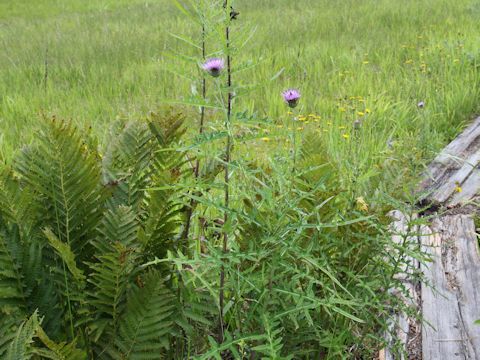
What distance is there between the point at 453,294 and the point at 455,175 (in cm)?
116

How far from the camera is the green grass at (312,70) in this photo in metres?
4.02

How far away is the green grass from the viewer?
4.02 meters

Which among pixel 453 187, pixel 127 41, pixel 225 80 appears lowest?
pixel 127 41

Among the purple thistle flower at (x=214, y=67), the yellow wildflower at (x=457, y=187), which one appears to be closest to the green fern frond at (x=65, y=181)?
the purple thistle flower at (x=214, y=67)

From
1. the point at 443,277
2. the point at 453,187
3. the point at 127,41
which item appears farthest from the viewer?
the point at 127,41

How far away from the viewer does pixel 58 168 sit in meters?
1.52

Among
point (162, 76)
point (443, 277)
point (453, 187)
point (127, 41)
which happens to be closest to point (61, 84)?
point (162, 76)

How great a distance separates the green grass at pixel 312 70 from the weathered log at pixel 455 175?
0.14 meters

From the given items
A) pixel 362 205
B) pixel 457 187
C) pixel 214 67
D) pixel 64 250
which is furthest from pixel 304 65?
pixel 64 250

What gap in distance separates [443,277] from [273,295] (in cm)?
112

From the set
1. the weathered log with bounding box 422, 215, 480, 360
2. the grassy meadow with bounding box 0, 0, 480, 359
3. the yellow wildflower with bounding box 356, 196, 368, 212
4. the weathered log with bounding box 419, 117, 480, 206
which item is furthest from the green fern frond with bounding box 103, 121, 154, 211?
the weathered log with bounding box 419, 117, 480, 206

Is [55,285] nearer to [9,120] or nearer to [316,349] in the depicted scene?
[316,349]

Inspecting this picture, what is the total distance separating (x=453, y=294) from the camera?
2.17 metres

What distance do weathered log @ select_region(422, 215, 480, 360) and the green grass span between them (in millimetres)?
425
